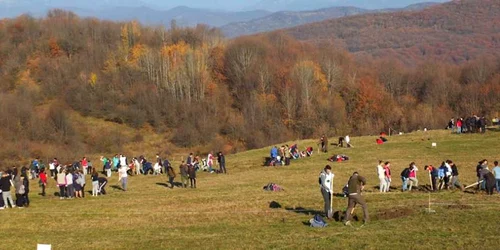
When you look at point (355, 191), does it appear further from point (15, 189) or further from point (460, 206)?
point (15, 189)

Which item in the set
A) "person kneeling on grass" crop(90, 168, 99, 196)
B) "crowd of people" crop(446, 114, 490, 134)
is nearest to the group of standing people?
"person kneeling on grass" crop(90, 168, 99, 196)

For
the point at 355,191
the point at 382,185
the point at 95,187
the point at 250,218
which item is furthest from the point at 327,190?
the point at 95,187

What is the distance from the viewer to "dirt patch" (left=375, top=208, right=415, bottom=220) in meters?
23.5

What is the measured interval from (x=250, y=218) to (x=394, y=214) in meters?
6.46

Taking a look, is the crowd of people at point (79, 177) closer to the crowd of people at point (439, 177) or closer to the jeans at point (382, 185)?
the jeans at point (382, 185)

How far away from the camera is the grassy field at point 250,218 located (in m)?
20.2

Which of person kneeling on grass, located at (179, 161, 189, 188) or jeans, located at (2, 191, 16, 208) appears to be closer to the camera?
jeans, located at (2, 191, 16, 208)

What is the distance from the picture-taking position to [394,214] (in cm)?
2370

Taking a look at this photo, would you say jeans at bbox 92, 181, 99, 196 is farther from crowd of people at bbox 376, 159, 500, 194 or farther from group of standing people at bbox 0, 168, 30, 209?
crowd of people at bbox 376, 159, 500, 194

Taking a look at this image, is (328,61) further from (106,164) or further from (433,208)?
(433,208)

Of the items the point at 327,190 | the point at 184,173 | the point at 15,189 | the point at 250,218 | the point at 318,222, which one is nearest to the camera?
the point at 318,222

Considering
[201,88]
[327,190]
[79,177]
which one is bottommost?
[79,177]

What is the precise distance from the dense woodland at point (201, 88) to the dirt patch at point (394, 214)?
69.7m

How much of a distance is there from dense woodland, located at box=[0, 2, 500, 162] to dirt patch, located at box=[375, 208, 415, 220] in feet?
229
